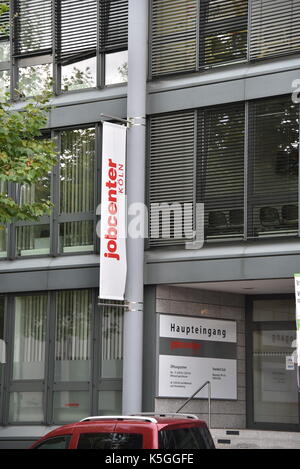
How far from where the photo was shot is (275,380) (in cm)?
2125

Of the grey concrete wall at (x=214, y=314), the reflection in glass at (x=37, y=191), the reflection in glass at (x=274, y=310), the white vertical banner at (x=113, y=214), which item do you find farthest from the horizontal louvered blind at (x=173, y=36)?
the reflection in glass at (x=274, y=310)

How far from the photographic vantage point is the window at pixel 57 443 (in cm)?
1144

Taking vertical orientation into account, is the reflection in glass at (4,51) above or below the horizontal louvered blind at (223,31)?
above

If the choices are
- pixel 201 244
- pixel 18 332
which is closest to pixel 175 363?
pixel 201 244

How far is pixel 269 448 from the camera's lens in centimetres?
1844

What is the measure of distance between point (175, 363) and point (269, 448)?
2.74m

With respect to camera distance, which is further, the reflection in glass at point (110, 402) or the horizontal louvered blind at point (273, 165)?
the reflection in glass at point (110, 402)

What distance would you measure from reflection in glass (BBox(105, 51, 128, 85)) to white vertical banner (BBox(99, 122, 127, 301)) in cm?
170

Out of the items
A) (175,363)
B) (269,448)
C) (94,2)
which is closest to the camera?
(269,448)

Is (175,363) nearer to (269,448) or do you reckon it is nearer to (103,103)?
(269,448)

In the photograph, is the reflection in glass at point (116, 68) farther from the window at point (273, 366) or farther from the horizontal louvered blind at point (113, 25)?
the window at point (273, 366)

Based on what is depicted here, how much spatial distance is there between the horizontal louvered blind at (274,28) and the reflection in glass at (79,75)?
3.89 meters

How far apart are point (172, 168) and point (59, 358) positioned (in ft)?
15.8

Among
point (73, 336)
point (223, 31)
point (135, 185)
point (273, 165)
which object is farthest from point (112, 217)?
point (223, 31)
